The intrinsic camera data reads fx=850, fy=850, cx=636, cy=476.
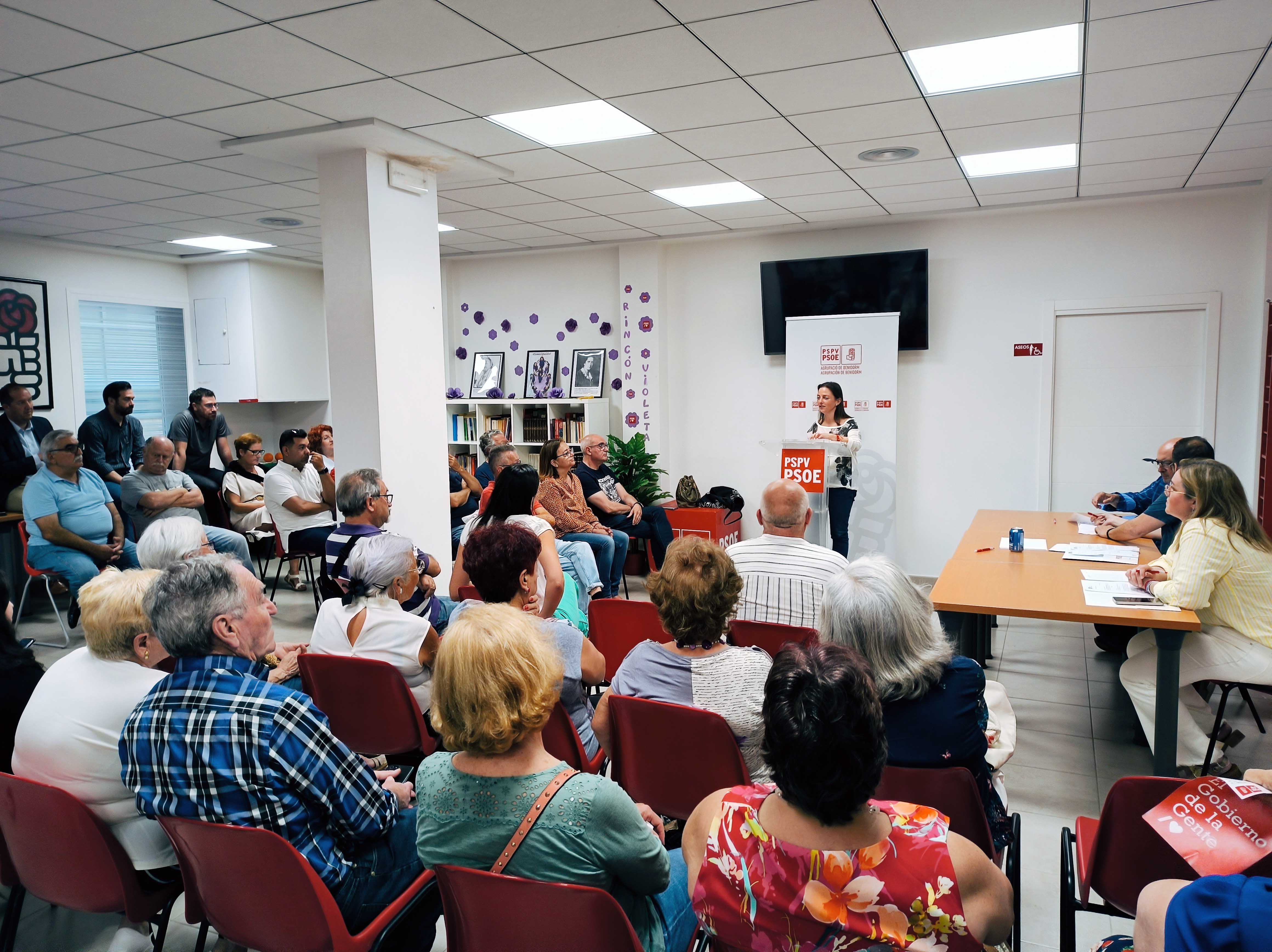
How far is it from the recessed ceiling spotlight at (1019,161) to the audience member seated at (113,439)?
6.35 meters

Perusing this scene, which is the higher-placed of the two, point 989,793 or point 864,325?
point 864,325

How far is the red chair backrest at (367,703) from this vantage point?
271cm

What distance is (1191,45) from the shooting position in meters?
3.46

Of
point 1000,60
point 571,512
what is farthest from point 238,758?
point 571,512

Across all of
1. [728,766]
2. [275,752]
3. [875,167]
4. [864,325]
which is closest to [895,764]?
[728,766]

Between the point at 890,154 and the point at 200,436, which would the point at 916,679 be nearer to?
the point at 890,154

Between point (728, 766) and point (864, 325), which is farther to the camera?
point (864, 325)

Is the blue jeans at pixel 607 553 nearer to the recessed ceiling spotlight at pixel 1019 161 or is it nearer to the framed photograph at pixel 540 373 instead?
the framed photograph at pixel 540 373

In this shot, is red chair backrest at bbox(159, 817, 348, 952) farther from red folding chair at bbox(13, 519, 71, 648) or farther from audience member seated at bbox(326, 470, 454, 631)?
red folding chair at bbox(13, 519, 71, 648)

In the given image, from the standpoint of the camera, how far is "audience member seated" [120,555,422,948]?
5.81 feet

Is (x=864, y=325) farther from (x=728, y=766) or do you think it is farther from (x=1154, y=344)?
(x=728, y=766)

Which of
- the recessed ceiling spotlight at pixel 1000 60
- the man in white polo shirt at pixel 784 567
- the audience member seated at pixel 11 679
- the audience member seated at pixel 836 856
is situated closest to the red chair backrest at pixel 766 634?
the man in white polo shirt at pixel 784 567

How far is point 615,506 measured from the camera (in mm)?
6656

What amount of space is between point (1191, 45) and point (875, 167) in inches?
82.7
